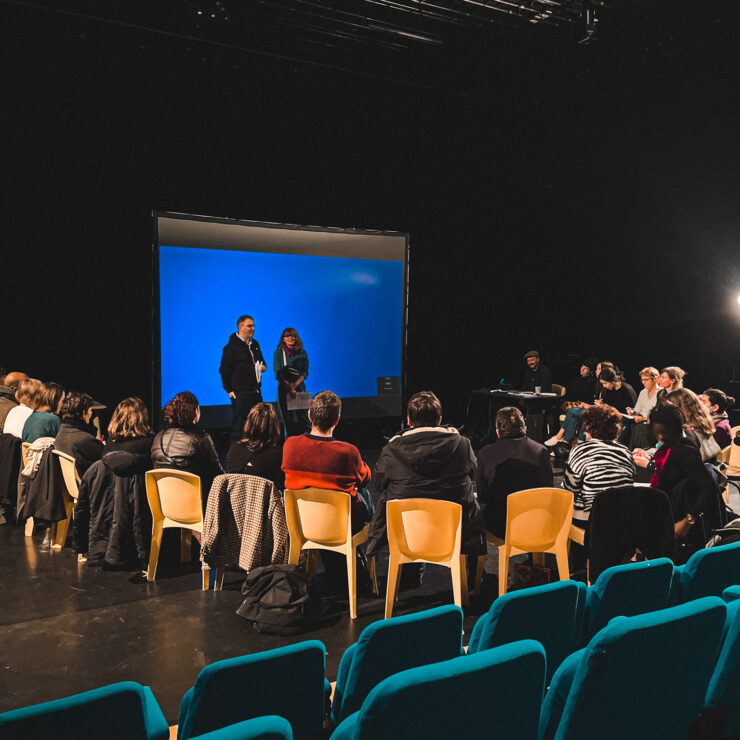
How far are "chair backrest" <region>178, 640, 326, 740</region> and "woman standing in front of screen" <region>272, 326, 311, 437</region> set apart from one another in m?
6.05

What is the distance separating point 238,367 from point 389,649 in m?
5.68

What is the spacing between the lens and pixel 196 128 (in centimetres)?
693

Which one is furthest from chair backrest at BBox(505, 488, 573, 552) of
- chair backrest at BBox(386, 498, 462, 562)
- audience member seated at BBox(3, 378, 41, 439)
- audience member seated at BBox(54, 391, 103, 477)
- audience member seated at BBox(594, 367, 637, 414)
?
audience member seated at BBox(594, 367, 637, 414)

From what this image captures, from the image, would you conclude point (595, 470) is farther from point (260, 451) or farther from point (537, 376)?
point (537, 376)

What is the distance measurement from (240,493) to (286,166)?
4.97m

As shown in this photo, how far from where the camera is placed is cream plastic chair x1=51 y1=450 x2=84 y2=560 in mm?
4180

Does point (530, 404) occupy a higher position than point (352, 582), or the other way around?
point (530, 404)

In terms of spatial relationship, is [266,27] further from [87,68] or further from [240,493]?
[240,493]

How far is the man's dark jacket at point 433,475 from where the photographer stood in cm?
351

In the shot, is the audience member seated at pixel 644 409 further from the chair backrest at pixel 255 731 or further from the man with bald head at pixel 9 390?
the chair backrest at pixel 255 731

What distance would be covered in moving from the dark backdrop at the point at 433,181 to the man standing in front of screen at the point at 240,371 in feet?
2.85

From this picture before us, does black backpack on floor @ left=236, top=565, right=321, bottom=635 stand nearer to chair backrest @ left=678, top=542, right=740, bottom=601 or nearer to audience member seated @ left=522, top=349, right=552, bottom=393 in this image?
chair backrest @ left=678, top=542, right=740, bottom=601

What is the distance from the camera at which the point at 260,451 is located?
3908mm

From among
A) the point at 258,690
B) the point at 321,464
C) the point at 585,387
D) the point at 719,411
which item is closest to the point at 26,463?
the point at 321,464
